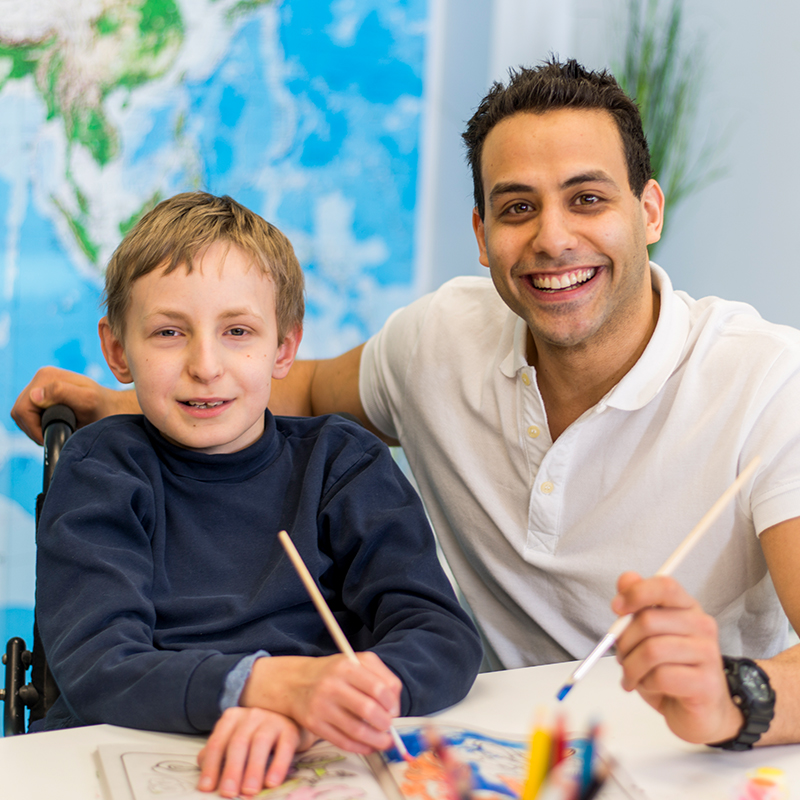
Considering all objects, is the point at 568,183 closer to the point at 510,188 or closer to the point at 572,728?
the point at 510,188

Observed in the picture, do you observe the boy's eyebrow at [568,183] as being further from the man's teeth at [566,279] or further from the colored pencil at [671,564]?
the colored pencil at [671,564]

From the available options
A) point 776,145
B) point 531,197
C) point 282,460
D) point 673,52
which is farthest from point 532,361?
point 673,52

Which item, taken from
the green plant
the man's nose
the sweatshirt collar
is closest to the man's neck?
the man's nose

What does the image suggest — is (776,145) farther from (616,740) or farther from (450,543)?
(616,740)

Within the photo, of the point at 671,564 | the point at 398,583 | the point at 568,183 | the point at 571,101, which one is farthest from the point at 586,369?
the point at 671,564

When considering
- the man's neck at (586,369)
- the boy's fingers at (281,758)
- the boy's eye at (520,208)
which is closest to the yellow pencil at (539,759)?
the boy's fingers at (281,758)

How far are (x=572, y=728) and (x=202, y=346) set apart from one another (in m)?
0.54

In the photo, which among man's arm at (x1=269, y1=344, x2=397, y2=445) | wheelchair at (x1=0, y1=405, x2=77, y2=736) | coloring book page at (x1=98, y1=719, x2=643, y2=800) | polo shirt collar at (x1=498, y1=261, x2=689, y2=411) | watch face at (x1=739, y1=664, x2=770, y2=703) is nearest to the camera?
coloring book page at (x1=98, y1=719, x2=643, y2=800)

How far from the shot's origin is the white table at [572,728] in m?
0.70

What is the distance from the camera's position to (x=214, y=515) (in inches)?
39.0

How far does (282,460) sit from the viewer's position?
1.05m

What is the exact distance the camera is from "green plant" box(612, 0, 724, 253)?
2.62 m

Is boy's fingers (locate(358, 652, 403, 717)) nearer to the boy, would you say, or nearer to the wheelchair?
the boy

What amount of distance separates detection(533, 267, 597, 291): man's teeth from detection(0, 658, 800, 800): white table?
22.4 inches
